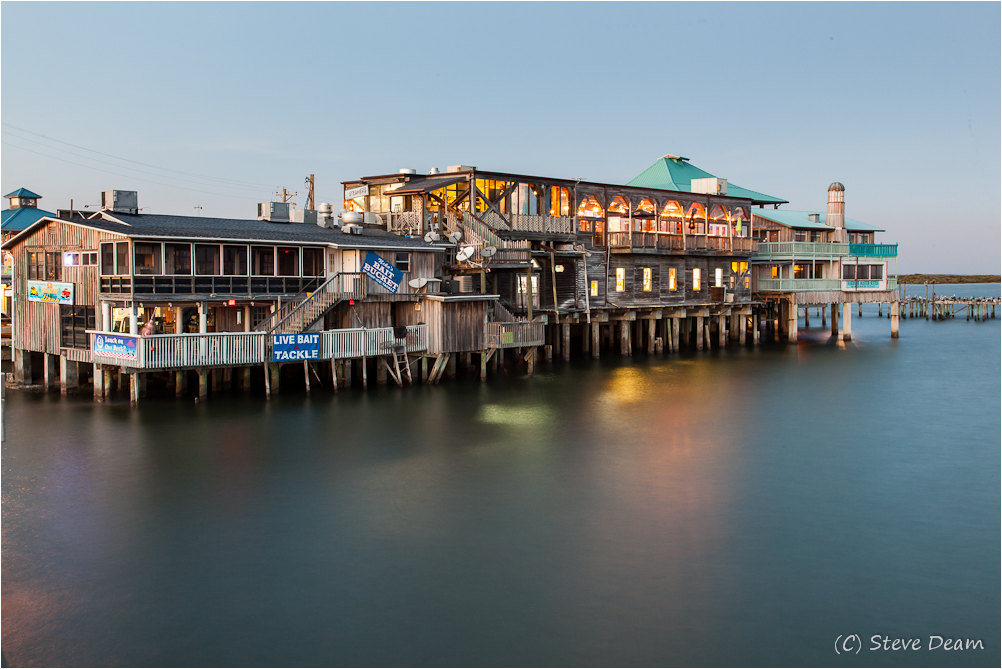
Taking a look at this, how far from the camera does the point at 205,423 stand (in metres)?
32.1

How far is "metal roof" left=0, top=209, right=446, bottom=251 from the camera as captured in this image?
3531 cm

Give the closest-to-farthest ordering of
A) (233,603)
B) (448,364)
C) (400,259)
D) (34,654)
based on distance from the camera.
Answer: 1. (34,654)
2. (233,603)
3. (400,259)
4. (448,364)

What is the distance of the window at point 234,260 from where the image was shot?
36.6 m

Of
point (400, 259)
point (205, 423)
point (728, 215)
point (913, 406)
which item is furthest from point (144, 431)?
point (728, 215)

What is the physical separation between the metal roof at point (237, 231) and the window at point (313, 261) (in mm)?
549

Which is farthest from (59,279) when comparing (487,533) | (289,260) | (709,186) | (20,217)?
(709,186)

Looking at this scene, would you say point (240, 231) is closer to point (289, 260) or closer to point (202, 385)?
point (289, 260)

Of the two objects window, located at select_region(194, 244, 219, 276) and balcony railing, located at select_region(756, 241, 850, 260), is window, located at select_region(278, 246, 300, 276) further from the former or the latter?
balcony railing, located at select_region(756, 241, 850, 260)

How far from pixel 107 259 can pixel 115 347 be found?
12.4 ft

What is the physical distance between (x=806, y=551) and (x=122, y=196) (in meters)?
31.8

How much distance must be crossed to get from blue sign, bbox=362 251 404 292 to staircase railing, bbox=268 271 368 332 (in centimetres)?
53

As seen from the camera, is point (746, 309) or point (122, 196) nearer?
point (122, 196)

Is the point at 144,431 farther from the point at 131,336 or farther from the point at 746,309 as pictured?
the point at 746,309

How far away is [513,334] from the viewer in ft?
145
